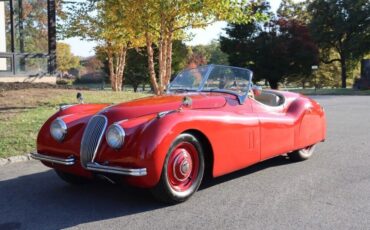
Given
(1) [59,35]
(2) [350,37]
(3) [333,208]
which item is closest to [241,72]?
(3) [333,208]

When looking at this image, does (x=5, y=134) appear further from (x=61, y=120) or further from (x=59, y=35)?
(x=59, y=35)

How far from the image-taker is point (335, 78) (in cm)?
5844

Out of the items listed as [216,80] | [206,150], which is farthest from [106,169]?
[216,80]

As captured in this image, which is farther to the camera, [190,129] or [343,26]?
[343,26]

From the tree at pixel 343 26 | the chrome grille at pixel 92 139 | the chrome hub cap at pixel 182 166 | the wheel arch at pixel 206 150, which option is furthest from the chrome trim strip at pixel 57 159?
the tree at pixel 343 26

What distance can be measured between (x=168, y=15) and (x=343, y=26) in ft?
118

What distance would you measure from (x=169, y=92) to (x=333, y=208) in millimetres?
2695

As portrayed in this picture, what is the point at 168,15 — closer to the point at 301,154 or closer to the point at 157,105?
the point at 301,154

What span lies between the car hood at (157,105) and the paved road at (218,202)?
0.93m

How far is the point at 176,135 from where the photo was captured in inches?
178

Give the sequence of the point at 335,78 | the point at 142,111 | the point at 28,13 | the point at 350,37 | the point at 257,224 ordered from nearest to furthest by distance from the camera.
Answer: the point at 257,224, the point at 142,111, the point at 28,13, the point at 350,37, the point at 335,78

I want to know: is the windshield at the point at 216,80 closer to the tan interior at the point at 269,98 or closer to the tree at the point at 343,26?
the tan interior at the point at 269,98

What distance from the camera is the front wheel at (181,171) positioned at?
14.8 feet

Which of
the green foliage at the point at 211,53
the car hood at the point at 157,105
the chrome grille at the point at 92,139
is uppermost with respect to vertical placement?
the green foliage at the point at 211,53
